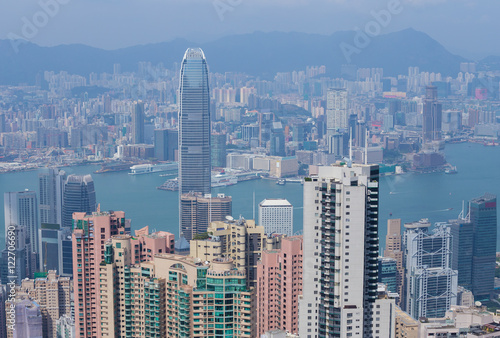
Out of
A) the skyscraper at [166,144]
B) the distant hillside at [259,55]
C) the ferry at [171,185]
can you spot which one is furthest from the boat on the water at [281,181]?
the distant hillside at [259,55]

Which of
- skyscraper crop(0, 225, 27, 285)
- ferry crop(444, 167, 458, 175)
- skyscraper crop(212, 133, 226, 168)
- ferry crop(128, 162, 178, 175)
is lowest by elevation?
skyscraper crop(0, 225, 27, 285)

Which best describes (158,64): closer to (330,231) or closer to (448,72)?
(448,72)

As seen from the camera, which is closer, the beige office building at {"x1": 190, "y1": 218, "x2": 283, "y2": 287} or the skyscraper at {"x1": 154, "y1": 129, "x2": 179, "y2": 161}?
the beige office building at {"x1": 190, "y1": 218, "x2": 283, "y2": 287}

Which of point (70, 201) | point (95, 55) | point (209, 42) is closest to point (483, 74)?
point (209, 42)

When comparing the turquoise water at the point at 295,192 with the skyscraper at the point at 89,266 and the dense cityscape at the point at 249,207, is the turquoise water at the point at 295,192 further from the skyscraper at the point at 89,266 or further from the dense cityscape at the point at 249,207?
the skyscraper at the point at 89,266

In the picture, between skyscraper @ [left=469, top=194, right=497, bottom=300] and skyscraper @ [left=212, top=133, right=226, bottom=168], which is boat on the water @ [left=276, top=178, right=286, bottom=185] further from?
skyscraper @ [left=469, top=194, right=497, bottom=300]

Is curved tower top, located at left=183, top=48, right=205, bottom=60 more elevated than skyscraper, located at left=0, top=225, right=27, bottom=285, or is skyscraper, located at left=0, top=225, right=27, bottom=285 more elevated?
curved tower top, located at left=183, top=48, right=205, bottom=60

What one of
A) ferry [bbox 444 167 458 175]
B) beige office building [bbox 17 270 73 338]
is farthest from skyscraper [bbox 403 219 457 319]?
ferry [bbox 444 167 458 175]
